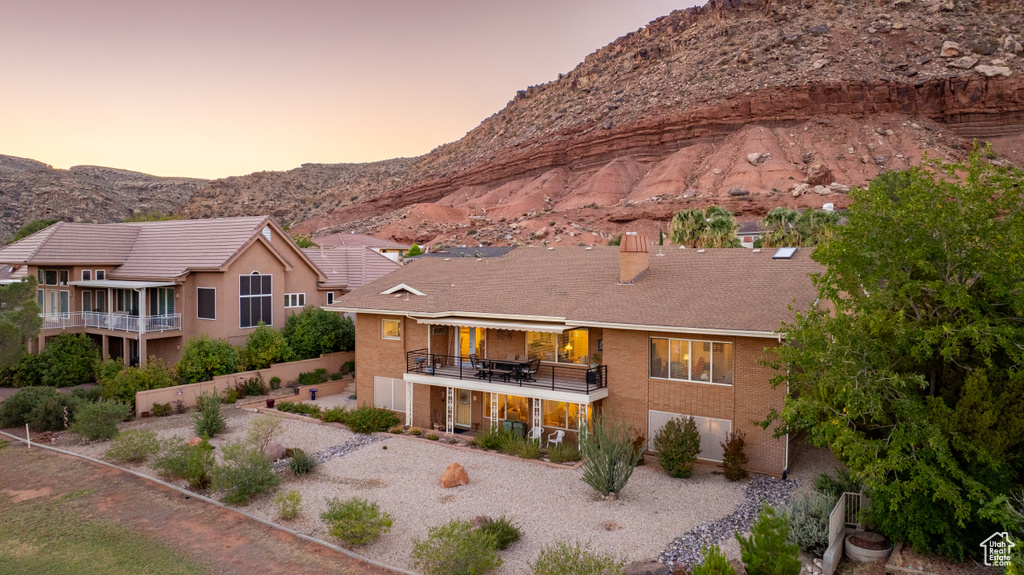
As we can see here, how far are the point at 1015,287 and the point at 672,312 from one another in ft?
31.6

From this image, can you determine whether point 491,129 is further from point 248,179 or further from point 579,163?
point 248,179

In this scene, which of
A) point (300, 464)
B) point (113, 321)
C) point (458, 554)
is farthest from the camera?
point (113, 321)

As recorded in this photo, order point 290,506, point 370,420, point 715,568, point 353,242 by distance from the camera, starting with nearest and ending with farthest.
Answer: point 715,568
point 290,506
point 370,420
point 353,242

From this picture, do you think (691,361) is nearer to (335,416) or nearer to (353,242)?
(335,416)

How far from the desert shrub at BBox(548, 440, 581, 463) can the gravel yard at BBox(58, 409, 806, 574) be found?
1.77 ft

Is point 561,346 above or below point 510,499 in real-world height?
above

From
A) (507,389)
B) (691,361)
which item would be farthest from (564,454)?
(691,361)

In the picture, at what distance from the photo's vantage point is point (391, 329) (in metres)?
26.1

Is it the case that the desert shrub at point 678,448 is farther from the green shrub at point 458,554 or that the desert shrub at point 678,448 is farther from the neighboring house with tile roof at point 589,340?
the green shrub at point 458,554

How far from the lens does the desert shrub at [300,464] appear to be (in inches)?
738

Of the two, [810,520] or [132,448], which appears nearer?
[810,520]

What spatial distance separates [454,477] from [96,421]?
14.3 meters

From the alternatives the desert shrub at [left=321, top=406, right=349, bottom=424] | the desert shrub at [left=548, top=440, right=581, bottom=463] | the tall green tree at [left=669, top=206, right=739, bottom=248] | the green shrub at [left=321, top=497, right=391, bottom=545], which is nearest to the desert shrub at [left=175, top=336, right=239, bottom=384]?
the desert shrub at [left=321, top=406, right=349, bottom=424]

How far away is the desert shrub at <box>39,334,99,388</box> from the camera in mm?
30219
